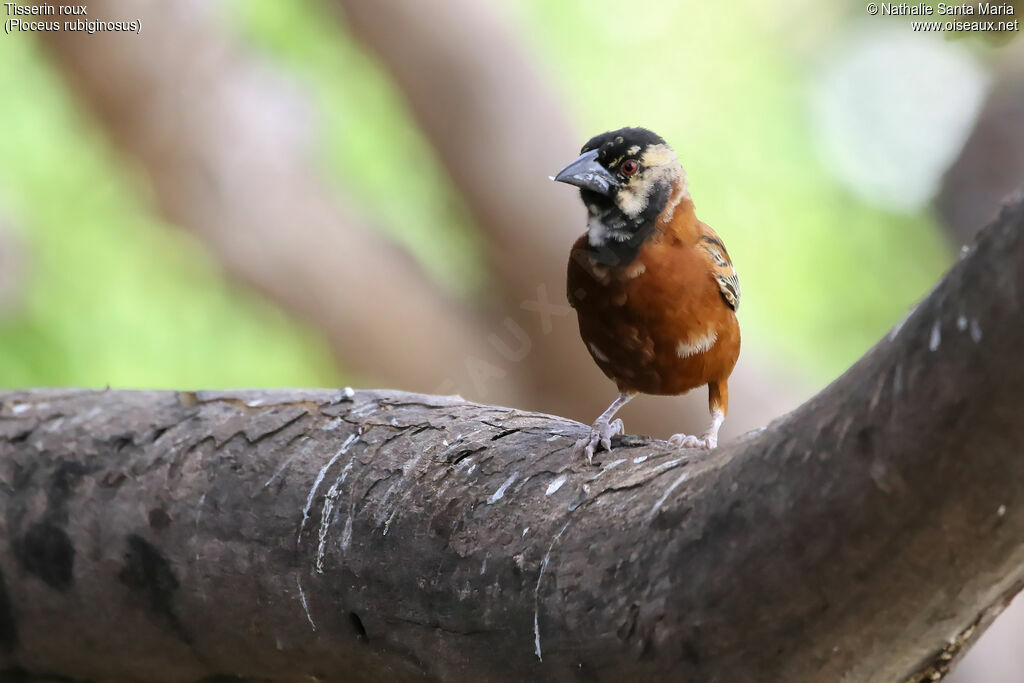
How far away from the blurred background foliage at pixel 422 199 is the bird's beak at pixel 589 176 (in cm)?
270

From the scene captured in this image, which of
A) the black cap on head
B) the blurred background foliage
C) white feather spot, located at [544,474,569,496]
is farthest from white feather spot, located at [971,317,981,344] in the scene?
the blurred background foliage

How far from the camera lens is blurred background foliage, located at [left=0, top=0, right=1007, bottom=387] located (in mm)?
7012

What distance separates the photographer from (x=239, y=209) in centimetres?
610

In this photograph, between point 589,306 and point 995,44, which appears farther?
point 589,306

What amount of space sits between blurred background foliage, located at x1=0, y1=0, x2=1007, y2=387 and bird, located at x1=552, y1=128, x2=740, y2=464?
8.79 feet

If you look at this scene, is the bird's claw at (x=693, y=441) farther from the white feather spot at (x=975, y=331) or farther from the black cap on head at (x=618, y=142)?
the white feather spot at (x=975, y=331)

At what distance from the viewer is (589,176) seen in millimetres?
3166

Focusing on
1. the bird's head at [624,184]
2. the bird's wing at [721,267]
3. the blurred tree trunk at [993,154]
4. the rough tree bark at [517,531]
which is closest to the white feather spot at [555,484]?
the rough tree bark at [517,531]

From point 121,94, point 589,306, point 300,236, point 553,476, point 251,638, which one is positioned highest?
point 121,94

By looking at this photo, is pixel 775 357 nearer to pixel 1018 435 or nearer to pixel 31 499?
pixel 31 499


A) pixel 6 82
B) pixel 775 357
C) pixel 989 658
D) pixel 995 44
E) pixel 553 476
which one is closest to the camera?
pixel 995 44

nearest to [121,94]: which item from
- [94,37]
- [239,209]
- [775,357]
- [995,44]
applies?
[94,37]

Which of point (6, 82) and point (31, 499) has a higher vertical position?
point (6, 82)

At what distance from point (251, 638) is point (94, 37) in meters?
4.07
